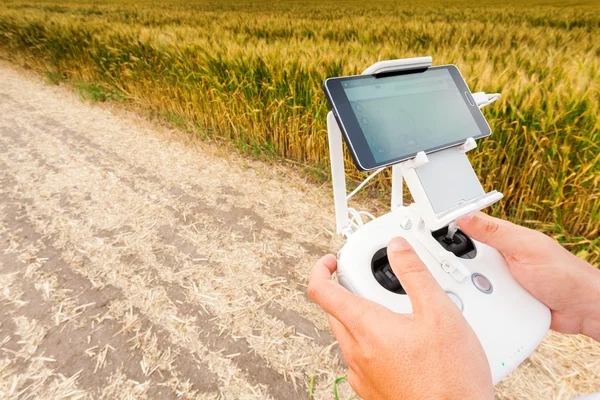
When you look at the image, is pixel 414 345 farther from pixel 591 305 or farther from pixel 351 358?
pixel 591 305

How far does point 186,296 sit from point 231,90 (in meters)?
2.05

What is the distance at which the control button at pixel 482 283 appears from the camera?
78 cm

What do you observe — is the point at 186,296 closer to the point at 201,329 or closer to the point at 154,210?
the point at 201,329

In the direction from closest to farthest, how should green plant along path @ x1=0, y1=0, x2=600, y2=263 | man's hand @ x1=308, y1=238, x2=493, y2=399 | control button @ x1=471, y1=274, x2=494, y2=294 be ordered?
man's hand @ x1=308, y1=238, x2=493, y2=399 → control button @ x1=471, y1=274, x2=494, y2=294 → green plant along path @ x1=0, y1=0, x2=600, y2=263

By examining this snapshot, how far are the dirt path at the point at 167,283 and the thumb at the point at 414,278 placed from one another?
37.6 inches

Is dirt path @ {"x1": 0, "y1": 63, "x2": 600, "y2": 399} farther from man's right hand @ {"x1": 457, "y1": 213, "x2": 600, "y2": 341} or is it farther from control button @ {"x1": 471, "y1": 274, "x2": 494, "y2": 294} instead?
control button @ {"x1": 471, "y1": 274, "x2": 494, "y2": 294}

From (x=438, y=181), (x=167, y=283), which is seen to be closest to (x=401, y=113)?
(x=438, y=181)

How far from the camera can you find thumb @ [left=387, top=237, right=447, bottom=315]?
1.97ft

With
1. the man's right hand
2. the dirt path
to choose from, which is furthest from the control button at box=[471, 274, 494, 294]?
the dirt path

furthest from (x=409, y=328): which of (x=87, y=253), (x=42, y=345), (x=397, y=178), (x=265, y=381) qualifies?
(x=87, y=253)

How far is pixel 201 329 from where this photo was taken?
5.18ft

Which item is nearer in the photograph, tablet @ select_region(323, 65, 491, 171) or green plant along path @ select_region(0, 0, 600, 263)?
tablet @ select_region(323, 65, 491, 171)

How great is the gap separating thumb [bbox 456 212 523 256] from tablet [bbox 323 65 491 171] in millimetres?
219

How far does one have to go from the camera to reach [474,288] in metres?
0.77
